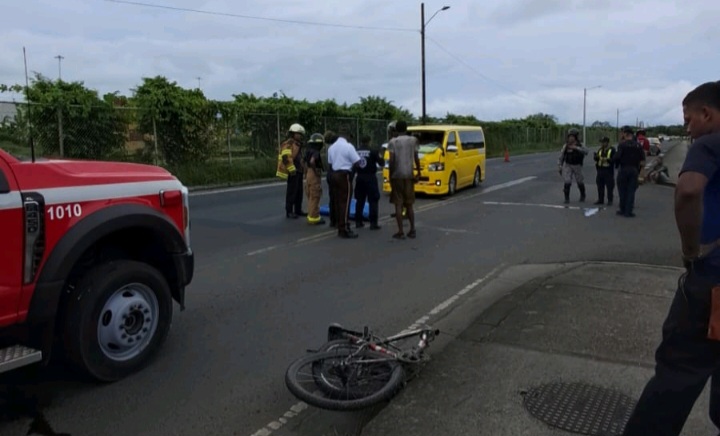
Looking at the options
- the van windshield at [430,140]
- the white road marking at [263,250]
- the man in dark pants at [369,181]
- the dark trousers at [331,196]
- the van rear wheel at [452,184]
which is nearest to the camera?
the white road marking at [263,250]

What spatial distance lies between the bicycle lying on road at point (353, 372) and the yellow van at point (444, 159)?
10.0m

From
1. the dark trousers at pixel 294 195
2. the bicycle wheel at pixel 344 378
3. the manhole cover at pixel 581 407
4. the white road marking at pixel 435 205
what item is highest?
the dark trousers at pixel 294 195

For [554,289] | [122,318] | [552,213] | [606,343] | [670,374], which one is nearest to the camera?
[670,374]

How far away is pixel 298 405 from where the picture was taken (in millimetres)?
3771

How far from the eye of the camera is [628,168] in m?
12.4

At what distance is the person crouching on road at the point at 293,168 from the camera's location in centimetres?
1158

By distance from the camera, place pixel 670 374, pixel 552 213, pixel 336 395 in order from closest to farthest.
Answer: pixel 670 374, pixel 336 395, pixel 552 213

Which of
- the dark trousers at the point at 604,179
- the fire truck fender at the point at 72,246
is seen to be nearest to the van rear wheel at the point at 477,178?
the dark trousers at the point at 604,179

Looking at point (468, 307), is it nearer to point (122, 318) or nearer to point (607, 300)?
point (607, 300)

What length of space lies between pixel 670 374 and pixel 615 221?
9515mm

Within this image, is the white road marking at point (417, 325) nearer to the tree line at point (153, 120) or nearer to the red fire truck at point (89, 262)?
the red fire truck at point (89, 262)

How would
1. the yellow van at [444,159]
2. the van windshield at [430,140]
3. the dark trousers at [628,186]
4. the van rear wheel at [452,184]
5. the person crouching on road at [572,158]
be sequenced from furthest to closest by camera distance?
1. the van rear wheel at [452,184]
2. the van windshield at [430,140]
3. the yellow van at [444,159]
4. the person crouching on road at [572,158]
5. the dark trousers at [628,186]

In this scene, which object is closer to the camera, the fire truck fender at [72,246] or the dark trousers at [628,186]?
the fire truck fender at [72,246]

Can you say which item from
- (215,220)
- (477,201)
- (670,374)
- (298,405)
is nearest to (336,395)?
(298,405)
